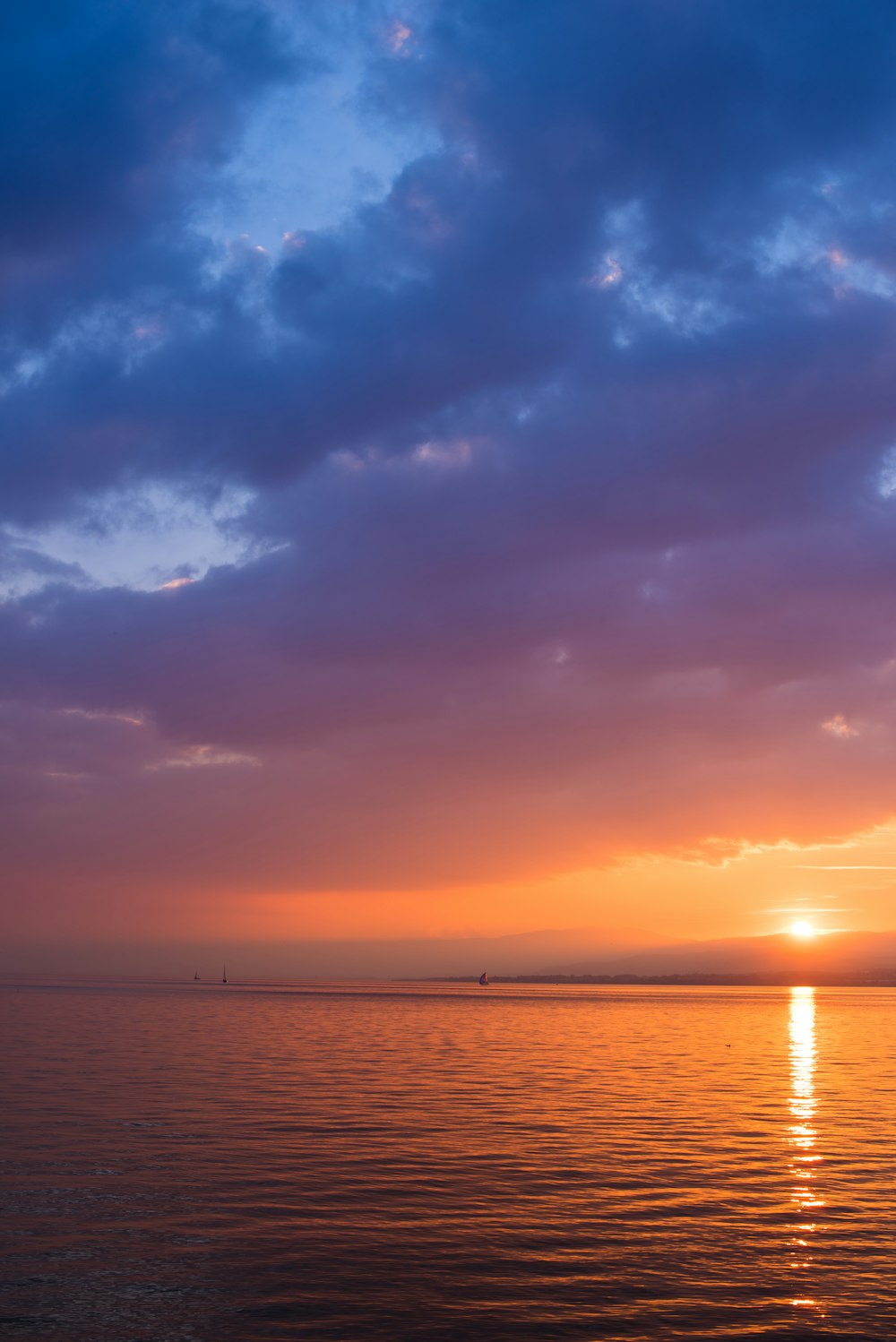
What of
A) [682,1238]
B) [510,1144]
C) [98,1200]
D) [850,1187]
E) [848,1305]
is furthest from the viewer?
[510,1144]

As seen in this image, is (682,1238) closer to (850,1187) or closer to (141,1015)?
(850,1187)

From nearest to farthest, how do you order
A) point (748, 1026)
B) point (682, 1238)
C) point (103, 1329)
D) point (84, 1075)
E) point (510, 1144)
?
point (103, 1329), point (682, 1238), point (510, 1144), point (84, 1075), point (748, 1026)

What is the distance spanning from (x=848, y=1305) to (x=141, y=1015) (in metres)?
113

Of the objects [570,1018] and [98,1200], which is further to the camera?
[570,1018]

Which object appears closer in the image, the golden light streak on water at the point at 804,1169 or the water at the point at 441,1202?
the water at the point at 441,1202

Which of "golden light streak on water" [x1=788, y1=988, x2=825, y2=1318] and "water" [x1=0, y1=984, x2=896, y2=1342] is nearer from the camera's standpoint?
"water" [x1=0, y1=984, x2=896, y2=1342]

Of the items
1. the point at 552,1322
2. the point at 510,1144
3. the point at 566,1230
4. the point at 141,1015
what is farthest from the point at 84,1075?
the point at 141,1015

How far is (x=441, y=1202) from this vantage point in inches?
1114

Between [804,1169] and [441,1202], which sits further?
[804,1169]

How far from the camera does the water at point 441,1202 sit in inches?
773

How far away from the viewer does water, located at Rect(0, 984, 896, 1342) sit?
19.6m

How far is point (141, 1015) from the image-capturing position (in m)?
A: 121

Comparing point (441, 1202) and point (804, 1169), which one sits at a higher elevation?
point (441, 1202)

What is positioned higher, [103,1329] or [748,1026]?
[103,1329]
